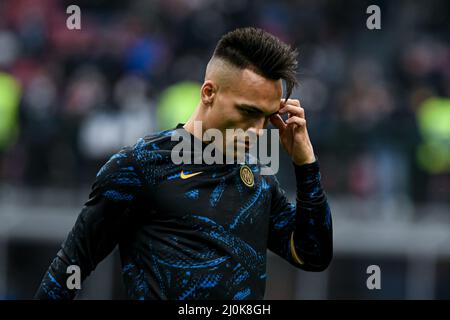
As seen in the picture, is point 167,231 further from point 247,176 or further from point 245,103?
point 245,103

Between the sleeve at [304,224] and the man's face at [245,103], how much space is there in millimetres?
307

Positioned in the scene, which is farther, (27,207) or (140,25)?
(140,25)

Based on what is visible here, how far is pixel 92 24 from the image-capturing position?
47.0 feet

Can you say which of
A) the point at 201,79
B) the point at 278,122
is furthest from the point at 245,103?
the point at 201,79

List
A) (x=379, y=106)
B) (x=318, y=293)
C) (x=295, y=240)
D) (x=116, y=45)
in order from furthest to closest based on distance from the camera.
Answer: (x=116, y=45), (x=379, y=106), (x=318, y=293), (x=295, y=240)

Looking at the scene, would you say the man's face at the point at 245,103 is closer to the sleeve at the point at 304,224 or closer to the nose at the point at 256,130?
the nose at the point at 256,130

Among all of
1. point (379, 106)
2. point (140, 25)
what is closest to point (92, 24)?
point (140, 25)

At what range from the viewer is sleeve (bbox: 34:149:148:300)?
355cm

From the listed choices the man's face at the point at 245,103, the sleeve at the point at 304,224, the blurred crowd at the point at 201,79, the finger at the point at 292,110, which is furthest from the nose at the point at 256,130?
the blurred crowd at the point at 201,79

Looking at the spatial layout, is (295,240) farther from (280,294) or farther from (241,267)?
(280,294)

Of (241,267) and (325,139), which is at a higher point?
(325,139)

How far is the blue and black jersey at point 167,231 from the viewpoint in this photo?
3.55 m

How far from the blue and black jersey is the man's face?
179 mm

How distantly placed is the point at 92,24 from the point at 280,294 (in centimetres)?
594
